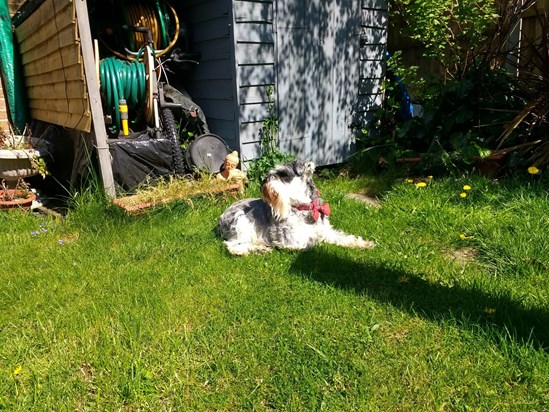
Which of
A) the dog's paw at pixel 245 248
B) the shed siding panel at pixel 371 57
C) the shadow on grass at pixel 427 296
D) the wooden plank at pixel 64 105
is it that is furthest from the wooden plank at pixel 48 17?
the shed siding panel at pixel 371 57

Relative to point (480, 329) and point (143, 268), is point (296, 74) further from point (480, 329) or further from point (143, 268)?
point (480, 329)

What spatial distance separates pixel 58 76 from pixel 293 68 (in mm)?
2635

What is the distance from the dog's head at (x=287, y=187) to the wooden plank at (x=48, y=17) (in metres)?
2.38

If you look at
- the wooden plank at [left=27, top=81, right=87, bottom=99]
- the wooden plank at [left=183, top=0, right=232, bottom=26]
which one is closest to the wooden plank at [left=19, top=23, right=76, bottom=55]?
the wooden plank at [left=27, top=81, right=87, bottom=99]

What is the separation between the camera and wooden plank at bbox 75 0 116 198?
366 centimetres

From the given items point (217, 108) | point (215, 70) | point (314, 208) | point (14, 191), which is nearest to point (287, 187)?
point (314, 208)

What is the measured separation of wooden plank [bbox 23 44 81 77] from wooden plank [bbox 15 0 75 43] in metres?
0.26

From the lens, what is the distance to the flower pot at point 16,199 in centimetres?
437

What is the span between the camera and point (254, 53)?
186 inches

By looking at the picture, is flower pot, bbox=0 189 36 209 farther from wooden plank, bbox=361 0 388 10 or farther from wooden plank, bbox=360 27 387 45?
wooden plank, bbox=361 0 388 10

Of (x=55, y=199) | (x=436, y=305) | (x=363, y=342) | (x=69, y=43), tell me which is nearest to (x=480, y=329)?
(x=436, y=305)

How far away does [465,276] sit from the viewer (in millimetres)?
2637

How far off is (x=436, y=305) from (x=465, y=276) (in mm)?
421

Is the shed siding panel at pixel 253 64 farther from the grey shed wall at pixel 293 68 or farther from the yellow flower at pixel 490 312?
the yellow flower at pixel 490 312
